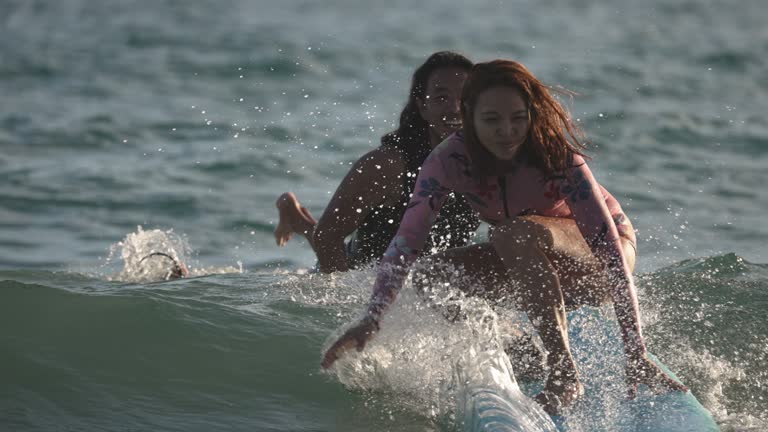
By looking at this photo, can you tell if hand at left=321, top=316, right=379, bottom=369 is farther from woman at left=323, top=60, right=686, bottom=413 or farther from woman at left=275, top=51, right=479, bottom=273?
woman at left=275, top=51, right=479, bottom=273

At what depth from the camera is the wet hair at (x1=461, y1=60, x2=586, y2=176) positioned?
388 cm

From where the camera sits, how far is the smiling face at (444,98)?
482cm

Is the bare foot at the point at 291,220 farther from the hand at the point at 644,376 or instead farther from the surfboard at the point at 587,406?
the hand at the point at 644,376

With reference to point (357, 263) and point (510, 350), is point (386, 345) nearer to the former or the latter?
point (510, 350)

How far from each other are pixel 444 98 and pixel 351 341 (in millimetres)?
1450

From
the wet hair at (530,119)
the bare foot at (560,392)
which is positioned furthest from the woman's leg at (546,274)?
the wet hair at (530,119)

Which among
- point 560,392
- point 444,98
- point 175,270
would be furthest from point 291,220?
point 560,392

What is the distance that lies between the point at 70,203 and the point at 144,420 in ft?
18.6

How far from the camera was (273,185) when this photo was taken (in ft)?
33.1

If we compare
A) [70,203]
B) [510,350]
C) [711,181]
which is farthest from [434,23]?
[510,350]

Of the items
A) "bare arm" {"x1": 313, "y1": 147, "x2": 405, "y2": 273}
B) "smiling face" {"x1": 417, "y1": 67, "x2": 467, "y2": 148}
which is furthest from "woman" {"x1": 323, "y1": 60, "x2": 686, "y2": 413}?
"bare arm" {"x1": 313, "y1": 147, "x2": 405, "y2": 273}

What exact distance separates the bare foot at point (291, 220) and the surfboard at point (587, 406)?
6.85 ft

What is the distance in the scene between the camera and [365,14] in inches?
752

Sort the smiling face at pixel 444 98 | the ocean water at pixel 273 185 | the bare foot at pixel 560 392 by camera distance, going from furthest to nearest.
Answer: the smiling face at pixel 444 98
the ocean water at pixel 273 185
the bare foot at pixel 560 392
